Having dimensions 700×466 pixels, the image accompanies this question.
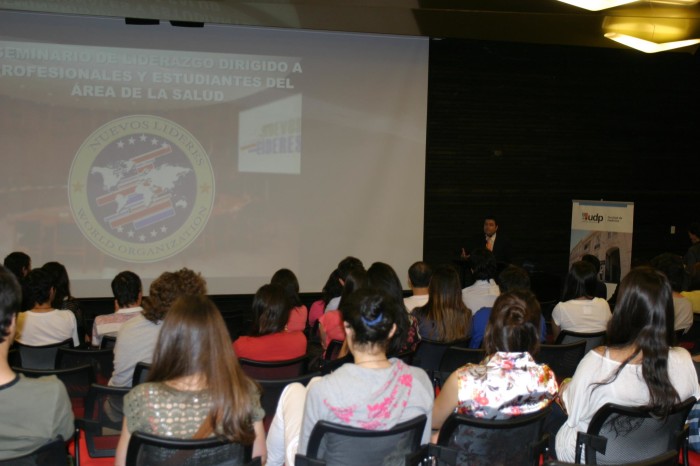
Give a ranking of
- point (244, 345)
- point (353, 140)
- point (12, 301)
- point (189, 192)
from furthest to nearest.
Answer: point (353, 140), point (189, 192), point (244, 345), point (12, 301)

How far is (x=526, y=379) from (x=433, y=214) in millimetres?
6769

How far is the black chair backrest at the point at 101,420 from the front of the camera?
111 inches

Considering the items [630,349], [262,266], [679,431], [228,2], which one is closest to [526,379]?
[630,349]

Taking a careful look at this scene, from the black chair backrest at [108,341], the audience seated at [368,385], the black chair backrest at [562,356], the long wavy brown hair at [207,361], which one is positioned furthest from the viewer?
the black chair backrest at [108,341]

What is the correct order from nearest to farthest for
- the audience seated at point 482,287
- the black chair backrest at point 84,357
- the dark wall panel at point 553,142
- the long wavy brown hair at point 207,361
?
1. the long wavy brown hair at point 207,361
2. the black chair backrest at point 84,357
3. the audience seated at point 482,287
4. the dark wall panel at point 553,142

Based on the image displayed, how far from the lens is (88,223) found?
24.9 ft

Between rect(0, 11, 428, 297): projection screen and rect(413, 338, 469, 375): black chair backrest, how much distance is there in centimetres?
450

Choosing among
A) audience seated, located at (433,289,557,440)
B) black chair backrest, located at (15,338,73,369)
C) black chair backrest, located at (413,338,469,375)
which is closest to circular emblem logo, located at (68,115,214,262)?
black chair backrest, located at (15,338,73,369)

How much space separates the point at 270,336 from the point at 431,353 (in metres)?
0.96

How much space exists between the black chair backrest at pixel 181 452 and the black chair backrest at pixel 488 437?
678mm

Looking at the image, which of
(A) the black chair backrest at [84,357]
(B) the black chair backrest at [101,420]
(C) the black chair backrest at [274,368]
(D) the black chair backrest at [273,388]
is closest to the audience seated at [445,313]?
(C) the black chair backrest at [274,368]

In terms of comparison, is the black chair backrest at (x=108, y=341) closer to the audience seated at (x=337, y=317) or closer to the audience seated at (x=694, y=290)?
the audience seated at (x=337, y=317)

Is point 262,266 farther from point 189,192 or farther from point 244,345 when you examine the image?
point 244,345

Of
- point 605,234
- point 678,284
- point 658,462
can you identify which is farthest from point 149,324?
point 605,234
